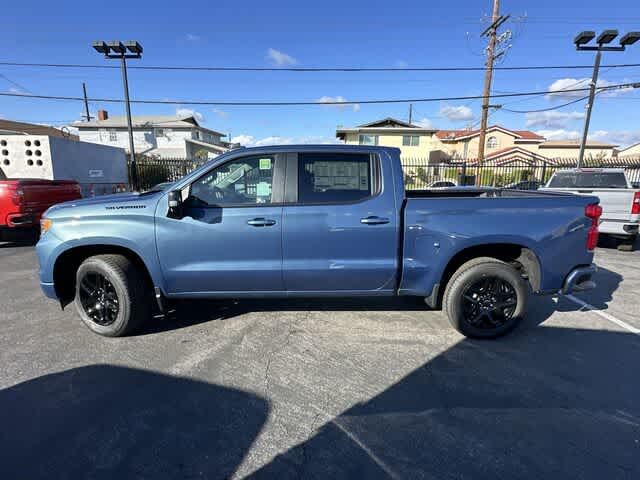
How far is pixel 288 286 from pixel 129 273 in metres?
1.62

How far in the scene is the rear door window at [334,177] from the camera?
332 cm

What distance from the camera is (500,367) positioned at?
3.01 metres

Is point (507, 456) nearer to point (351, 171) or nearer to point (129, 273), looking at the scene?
point (351, 171)

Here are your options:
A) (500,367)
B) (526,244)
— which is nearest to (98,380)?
(500,367)

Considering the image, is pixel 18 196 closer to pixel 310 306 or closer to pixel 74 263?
pixel 74 263

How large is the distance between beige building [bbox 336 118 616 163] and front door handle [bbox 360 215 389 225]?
23.7 metres

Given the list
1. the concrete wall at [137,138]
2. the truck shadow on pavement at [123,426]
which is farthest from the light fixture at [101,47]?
the concrete wall at [137,138]

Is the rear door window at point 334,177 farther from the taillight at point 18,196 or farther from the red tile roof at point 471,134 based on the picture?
the red tile roof at point 471,134

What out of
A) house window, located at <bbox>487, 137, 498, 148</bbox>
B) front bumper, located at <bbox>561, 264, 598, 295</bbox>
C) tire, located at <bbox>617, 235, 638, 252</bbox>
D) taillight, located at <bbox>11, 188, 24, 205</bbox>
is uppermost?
house window, located at <bbox>487, 137, 498, 148</bbox>

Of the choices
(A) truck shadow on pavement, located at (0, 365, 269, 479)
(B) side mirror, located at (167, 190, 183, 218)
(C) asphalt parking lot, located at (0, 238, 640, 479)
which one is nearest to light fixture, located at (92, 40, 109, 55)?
(C) asphalt parking lot, located at (0, 238, 640, 479)

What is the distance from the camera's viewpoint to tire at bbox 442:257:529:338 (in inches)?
134

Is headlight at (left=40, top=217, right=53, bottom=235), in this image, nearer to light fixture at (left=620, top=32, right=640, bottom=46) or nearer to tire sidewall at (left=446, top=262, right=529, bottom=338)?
tire sidewall at (left=446, top=262, right=529, bottom=338)

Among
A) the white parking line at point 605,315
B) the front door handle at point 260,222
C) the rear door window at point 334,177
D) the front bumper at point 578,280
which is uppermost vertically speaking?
the rear door window at point 334,177

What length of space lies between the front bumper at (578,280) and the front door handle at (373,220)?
6.45 feet
